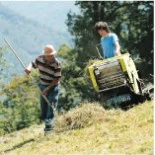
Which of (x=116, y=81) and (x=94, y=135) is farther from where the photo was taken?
(x=116, y=81)

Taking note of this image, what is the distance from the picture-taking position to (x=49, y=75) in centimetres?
1077

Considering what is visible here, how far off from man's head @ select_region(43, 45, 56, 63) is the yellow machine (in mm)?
1811

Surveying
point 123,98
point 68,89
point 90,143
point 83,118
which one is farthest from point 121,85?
point 68,89

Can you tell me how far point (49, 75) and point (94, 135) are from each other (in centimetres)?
186

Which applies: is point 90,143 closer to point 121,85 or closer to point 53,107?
point 53,107

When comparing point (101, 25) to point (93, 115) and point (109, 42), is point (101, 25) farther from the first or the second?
point (93, 115)

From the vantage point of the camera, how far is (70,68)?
49.3 meters

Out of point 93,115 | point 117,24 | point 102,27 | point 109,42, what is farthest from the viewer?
point 117,24

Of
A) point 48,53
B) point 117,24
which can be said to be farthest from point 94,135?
point 117,24

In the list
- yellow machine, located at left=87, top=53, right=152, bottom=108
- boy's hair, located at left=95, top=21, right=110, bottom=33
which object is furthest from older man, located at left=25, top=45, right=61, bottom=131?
yellow machine, located at left=87, top=53, right=152, bottom=108

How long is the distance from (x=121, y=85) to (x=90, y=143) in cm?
405

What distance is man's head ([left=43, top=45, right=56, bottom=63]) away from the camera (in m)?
10.5

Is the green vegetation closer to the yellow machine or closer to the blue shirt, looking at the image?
the yellow machine

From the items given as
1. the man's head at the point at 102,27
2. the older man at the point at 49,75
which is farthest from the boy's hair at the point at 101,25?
the older man at the point at 49,75
